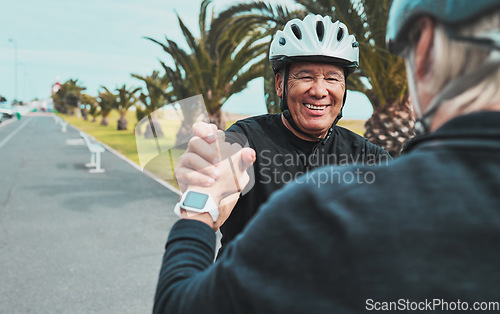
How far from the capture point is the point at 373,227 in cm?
75

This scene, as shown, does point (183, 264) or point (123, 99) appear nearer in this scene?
point (183, 264)

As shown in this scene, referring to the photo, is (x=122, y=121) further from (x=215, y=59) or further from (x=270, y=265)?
(x=270, y=265)

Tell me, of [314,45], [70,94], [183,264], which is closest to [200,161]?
[183,264]

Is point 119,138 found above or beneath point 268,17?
beneath

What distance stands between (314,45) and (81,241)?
215 inches

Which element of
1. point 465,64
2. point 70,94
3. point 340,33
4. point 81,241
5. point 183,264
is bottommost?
point 70,94

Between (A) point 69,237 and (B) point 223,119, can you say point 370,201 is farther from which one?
(B) point 223,119

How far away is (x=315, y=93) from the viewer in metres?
2.30

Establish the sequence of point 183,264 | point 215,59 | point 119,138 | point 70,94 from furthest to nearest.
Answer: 1. point 70,94
2. point 119,138
3. point 215,59
4. point 183,264

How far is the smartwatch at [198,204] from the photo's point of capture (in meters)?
1.17

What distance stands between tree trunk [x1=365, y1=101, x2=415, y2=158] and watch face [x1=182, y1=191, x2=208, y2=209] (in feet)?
27.6

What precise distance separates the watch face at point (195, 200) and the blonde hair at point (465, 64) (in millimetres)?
648

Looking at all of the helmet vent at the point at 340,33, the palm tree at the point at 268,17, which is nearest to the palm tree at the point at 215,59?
the palm tree at the point at 268,17

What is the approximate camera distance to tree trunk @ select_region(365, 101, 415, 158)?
903 cm
